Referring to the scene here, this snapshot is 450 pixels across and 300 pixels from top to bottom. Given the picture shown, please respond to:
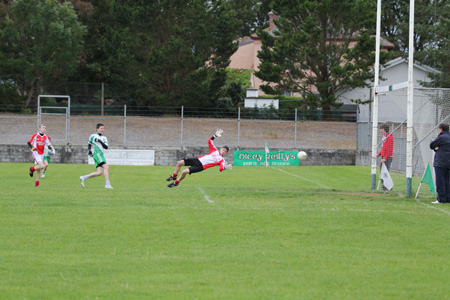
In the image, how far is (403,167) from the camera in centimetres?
2616

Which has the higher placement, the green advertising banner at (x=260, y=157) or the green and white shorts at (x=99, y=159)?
the green and white shorts at (x=99, y=159)

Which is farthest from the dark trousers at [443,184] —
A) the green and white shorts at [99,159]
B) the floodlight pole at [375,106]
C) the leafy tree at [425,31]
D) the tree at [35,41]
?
the tree at [35,41]

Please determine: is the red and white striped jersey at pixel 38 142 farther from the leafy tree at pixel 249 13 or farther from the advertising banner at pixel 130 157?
the leafy tree at pixel 249 13

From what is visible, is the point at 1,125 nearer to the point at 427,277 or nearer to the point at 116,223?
the point at 116,223

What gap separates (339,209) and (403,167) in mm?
14706

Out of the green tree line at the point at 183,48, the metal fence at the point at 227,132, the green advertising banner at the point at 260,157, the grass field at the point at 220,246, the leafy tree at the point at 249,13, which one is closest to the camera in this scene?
the grass field at the point at 220,246

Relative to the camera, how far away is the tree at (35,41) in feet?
135

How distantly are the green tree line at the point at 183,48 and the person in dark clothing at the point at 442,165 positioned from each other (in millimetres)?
26315

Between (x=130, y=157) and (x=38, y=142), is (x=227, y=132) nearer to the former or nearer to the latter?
(x=130, y=157)

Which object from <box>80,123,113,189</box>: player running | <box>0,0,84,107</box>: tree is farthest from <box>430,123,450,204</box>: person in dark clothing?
<box>0,0,84,107</box>: tree

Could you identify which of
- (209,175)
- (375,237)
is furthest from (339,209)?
(209,175)

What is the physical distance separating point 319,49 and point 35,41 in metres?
21.2

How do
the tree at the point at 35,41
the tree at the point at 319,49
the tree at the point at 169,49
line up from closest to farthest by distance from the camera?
the tree at the point at 319,49 → the tree at the point at 35,41 → the tree at the point at 169,49

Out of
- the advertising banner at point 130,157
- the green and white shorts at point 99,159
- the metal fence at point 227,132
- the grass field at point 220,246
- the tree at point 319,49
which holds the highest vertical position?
the tree at point 319,49
